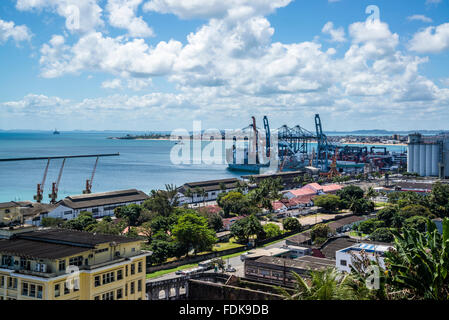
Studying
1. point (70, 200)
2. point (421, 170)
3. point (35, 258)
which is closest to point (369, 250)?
Result: point (35, 258)

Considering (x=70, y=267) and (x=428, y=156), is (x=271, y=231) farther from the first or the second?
(x=428, y=156)

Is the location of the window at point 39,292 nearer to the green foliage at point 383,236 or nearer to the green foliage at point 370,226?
the green foliage at point 383,236

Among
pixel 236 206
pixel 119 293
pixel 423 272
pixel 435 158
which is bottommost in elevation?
pixel 236 206

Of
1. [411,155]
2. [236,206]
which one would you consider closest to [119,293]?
[236,206]

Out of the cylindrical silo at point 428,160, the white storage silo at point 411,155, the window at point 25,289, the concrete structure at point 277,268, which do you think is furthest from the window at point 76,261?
the white storage silo at point 411,155
